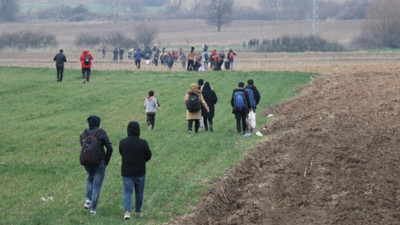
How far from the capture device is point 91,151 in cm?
1288

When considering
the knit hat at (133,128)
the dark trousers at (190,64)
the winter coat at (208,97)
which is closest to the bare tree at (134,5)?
the dark trousers at (190,64)

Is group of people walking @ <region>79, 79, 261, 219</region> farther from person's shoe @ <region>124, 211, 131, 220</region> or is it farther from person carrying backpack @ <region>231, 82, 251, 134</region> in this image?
person carrying backpack @ <region>231, 82, 251, 134</region>

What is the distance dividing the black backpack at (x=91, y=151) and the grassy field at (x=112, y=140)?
98 cm

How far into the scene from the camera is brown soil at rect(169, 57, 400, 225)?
13.2 meters

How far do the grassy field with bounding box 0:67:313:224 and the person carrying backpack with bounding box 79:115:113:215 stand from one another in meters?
0.50

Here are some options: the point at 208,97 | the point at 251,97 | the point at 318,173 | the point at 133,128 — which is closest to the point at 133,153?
the point at 133,128

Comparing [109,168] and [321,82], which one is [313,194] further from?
[321,82]

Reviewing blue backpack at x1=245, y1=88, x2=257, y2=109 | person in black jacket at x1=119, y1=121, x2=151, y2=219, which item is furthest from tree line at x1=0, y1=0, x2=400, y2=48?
person in black jacket at x1=119, y1=121, x2=151, y2=219

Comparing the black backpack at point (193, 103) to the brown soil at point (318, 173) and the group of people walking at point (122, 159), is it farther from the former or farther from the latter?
the group of people walking at point (122, 159)

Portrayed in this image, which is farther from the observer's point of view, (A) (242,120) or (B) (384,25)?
(B) (384,25)

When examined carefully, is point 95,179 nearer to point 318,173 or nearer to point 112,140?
point 318,173

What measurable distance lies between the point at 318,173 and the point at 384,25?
77.7m

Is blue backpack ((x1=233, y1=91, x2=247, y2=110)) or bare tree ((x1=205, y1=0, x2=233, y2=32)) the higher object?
bare tree ((x1=205, y1=0, x2=233, y2=32))

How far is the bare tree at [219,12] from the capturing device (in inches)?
4938
